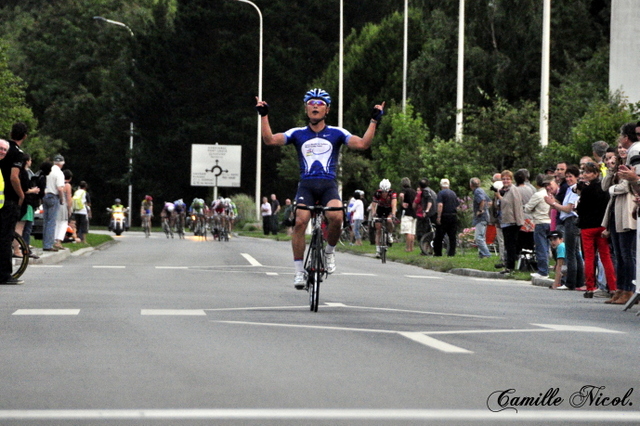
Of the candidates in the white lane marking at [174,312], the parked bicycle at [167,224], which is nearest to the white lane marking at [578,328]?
the white lane marking at [174,312]

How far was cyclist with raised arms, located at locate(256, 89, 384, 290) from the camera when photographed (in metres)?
12.9

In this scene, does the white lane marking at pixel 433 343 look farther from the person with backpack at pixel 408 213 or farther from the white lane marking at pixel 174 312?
the person with backpack at pixel 408 213

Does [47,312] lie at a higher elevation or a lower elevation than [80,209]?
lower

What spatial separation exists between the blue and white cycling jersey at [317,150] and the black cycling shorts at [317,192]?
5 centimetres

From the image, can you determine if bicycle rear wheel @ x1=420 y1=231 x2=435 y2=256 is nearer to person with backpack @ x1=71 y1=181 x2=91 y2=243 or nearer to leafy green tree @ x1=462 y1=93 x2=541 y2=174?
leafy green tree @ x1=462 y1=93 x2=541 y2=174

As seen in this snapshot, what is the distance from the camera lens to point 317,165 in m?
12.9

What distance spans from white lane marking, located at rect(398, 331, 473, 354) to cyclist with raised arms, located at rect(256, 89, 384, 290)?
9.62 feet

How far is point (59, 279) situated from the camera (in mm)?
17812

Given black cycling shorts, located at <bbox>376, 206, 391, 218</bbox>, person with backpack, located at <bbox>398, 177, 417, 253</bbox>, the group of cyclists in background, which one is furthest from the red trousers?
the group of cyclists in background

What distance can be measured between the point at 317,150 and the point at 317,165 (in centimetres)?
15

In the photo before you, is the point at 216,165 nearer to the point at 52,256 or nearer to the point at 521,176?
the point at 52,256

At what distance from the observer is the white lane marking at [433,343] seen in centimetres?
882

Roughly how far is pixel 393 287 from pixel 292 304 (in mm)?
4119
